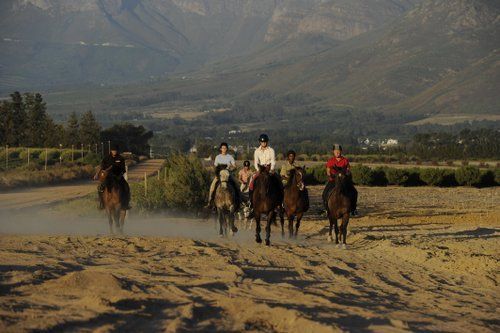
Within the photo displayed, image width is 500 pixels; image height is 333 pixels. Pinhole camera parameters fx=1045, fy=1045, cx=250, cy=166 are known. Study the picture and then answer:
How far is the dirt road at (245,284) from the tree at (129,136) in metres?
78.1

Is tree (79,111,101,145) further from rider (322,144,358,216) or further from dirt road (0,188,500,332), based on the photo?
rider (322,144,358,216)

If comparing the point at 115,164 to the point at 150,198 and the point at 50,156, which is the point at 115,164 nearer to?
the point at 150,198

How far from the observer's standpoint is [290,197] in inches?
990

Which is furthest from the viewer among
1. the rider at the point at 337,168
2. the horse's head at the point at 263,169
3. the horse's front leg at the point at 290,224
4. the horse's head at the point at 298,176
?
the horse's front leg at the point at 290,224

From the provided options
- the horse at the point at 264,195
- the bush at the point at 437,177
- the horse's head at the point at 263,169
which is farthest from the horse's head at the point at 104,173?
the bush at the point at 437,177

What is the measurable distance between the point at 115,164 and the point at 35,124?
237 ft

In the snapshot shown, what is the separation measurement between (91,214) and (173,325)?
22.8 meters

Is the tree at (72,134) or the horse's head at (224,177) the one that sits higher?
the tree at (72,134)

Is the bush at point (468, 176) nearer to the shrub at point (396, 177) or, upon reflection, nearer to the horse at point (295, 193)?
the shrub at point (396, 177)

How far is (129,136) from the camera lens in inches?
4365

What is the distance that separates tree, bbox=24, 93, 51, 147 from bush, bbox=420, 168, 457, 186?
34.3m

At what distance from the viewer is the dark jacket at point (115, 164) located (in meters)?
24.5

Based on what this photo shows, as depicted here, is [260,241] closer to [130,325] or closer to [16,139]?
[130,325]

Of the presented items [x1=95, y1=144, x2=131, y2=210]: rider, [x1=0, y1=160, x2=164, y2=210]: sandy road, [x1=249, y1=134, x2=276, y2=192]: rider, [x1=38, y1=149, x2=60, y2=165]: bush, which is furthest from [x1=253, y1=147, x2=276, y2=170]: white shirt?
[x1=38, y1=149, x2=60, y2=165]: bush
